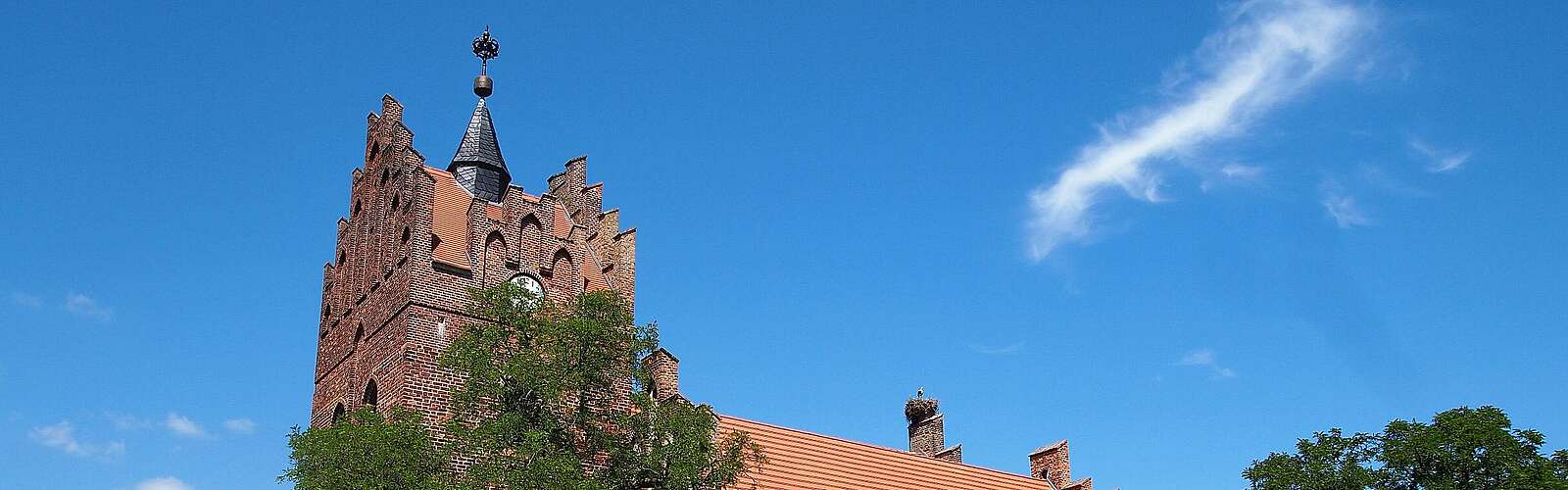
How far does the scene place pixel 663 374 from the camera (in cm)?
3080

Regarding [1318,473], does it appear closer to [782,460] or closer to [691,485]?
[782,460]

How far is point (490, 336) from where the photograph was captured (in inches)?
1077

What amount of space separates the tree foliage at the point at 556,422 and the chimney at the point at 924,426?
1326 cm

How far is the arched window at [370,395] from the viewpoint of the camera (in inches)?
1237

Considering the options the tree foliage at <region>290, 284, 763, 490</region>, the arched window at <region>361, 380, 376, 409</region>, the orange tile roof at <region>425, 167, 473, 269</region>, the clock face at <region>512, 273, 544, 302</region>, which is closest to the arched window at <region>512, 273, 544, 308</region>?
the clock face at <region>512, 273, 544, 302</region>

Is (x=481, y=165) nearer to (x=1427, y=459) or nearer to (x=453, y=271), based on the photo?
(x=453, y=271)

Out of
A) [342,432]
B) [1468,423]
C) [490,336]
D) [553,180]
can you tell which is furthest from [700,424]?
[1468,423]

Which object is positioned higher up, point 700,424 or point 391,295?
point 391,295

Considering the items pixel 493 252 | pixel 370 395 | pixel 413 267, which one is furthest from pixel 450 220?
pixel 370 395

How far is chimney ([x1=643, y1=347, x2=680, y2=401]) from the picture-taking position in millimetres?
30062

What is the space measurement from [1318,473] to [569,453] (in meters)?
16.4

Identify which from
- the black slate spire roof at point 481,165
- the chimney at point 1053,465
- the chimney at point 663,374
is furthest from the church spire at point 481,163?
the chimney at point 1053,465

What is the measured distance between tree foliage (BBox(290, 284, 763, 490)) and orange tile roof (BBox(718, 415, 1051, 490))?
20.6 ft

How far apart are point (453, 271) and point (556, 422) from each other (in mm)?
5884
